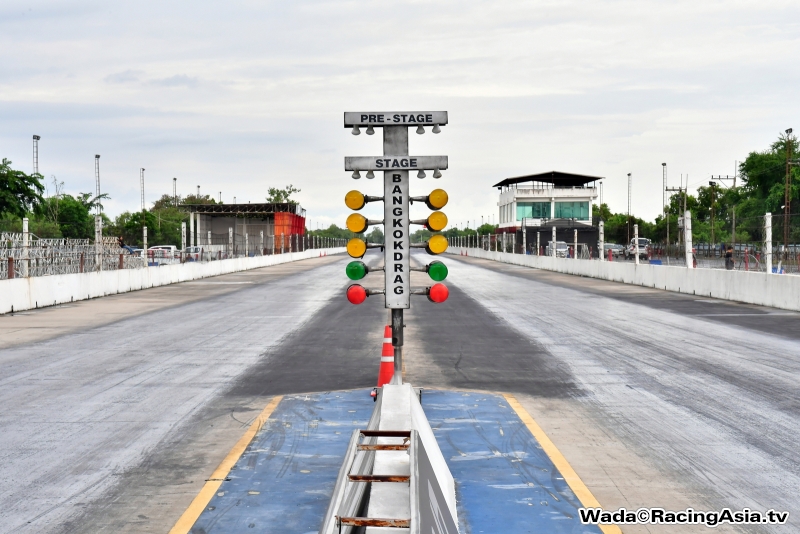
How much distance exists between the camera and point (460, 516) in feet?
19.1

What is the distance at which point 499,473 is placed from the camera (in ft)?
22.6

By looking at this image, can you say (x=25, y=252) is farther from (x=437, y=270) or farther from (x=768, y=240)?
(x=768, y=240)

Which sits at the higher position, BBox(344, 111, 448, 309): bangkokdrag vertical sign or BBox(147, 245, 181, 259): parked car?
BBox(344, 111, 448, 309): bangkokdrag vertical sign

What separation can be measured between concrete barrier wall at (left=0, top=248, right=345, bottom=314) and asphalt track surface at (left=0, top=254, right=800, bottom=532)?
52.3 inches

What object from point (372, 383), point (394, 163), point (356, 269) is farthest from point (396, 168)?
point (372, 383)

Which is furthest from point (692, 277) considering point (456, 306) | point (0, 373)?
point (0, 373)

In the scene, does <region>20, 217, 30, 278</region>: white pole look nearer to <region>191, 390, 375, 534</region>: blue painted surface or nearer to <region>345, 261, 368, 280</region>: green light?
<region>191, 390, 375, 534</region>: blue painted surface

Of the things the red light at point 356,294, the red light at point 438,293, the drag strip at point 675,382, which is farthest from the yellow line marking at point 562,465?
the red light at point 356,294

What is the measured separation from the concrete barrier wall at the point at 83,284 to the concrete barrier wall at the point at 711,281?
66.1 feet

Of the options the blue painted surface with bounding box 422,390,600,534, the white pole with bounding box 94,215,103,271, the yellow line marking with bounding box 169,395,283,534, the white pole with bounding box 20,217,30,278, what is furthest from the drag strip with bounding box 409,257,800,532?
the white pole with bounding box 94,215,103,271

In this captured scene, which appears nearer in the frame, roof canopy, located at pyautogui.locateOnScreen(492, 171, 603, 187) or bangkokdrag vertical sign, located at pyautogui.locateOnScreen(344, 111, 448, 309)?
bangkokdrag vertical sign, located at pyautogui.locateOnScreen(344, 111, 448, 309)

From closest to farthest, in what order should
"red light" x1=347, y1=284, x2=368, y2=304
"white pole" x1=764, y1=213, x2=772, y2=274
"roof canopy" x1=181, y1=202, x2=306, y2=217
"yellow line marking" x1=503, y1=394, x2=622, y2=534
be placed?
1. "yellow line marking" x1=503, y1=394, x2=622, y2=534
2. "red light" x1=347, y1=284, x2=368, y2=304
3. "white pole" x1=764, y1=213, x2=772, y2=274
4. "roof canopy" x1=181, y1=202, x2=306, y2=217

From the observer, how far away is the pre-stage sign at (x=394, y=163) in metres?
7.58

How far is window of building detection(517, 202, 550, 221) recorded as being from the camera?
120000 mm
